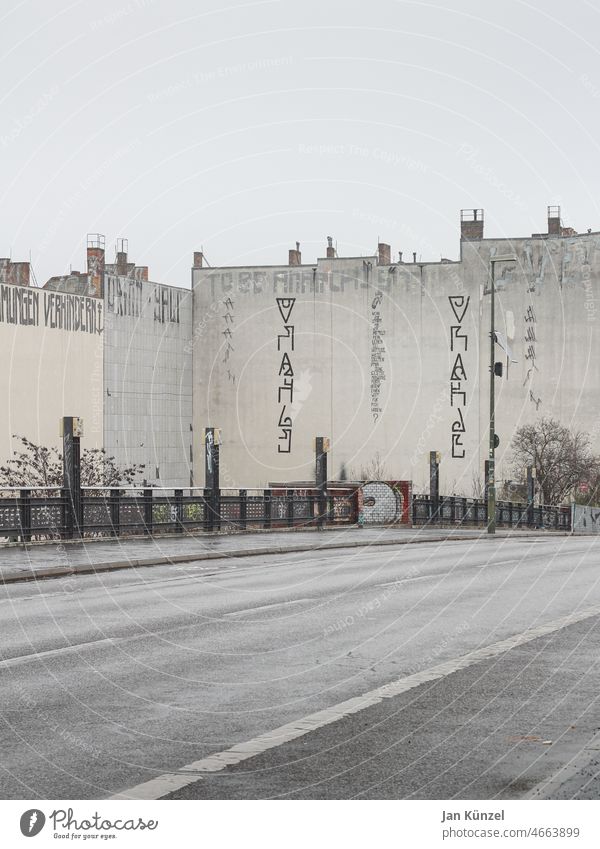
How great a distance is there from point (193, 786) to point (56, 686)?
12.0 ft

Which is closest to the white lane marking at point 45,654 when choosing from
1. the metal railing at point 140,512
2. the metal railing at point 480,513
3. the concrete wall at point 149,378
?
the metal railing at point 140,512

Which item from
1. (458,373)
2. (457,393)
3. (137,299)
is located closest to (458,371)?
(458,373)

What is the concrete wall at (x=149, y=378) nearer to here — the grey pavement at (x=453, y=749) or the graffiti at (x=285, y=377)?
the graffiti at (x=285, y=377)

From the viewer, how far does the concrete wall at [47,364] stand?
67.6 metres

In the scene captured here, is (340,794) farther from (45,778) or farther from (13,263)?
(13,263)

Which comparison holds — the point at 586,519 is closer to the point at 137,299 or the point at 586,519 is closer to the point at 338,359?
the point at 338,359

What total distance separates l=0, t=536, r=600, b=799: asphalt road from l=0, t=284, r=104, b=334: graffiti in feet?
163

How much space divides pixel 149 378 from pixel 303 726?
240ft

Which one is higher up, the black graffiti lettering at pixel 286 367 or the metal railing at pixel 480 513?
the black graffiti lettering at pixel 286 367

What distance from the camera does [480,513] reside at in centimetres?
5959

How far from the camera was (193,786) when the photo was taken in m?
6.89

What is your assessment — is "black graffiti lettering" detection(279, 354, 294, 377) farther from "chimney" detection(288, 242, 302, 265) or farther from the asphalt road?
the asphalt road

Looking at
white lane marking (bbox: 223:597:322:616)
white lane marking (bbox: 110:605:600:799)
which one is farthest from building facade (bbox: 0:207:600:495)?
white lane marking (bbox: 110:605:600:799)

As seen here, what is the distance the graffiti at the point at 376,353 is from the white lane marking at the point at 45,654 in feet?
224
